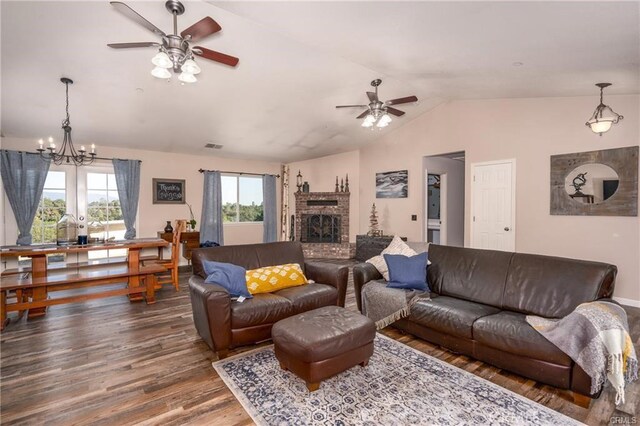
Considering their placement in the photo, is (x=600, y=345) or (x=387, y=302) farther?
(x=387, y=302)

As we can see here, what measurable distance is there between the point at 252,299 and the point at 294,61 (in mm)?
2938

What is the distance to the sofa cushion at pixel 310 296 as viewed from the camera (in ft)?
10.00

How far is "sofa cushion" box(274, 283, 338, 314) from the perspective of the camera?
3047mm

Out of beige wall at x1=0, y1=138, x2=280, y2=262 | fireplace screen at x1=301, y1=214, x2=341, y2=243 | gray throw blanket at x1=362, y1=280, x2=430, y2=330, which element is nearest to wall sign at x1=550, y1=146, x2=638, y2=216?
gray throw blanket at x1=362, y1=280, x2=430, y2=330

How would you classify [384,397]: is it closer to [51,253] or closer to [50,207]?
[51,253]

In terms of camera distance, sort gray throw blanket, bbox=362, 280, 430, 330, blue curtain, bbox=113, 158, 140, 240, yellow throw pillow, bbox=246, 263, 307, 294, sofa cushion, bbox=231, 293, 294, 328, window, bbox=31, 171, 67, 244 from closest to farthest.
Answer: sofa cushion, bbox=231, 293, 294, 328
gray throw blanket, bbox=362, 280, 430, 330
yellow throw pillow, bbox=246, 263, 307, 294
window, bbox=31, 171, 67, 244
blue curtain, bbox=113, 158, 140, 240

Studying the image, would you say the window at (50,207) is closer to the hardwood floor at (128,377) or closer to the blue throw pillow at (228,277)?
the hardwood floor at (128,377)

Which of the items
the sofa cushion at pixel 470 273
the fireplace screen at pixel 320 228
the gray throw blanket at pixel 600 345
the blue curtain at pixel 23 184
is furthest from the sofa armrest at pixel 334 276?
the blue curtain at pixel 23 184

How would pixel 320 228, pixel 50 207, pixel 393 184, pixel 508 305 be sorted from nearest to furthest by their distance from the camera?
pixel 508 305, pixel 50 207, pixel 393 184, pixel 320 228

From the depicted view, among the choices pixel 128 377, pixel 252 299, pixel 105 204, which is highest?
pixel 105 204

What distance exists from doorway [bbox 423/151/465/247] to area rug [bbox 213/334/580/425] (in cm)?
451

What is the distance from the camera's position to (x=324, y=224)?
8125 millimetres

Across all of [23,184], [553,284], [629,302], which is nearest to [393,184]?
[629,302]

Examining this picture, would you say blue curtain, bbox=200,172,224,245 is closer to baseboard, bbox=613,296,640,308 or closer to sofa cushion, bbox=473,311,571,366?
sofa cushion, bbox=473,311,571,366
